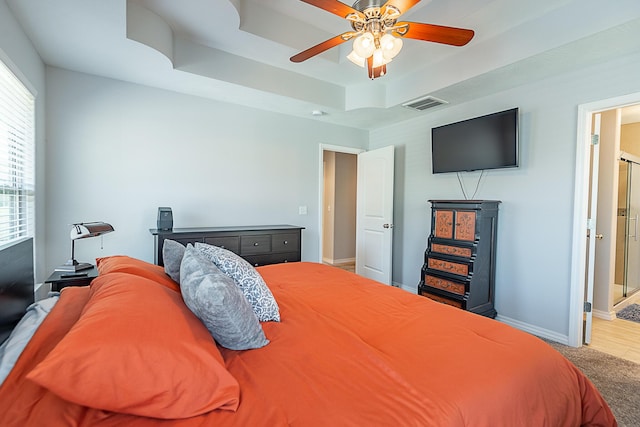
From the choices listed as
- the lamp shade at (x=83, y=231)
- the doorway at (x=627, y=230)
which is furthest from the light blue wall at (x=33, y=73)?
the doorway at (x=627, y=230)

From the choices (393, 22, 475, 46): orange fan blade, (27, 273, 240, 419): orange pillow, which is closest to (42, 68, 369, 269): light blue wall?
(393, 22, 475, 46): orange fan blade

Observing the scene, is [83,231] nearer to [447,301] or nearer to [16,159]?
[16,159]

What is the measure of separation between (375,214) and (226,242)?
87.0 inches

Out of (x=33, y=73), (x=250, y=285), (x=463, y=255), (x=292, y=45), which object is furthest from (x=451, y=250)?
(x=33, y=73)

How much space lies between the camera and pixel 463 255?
3053 millimetres

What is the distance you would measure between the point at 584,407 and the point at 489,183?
2.44 m

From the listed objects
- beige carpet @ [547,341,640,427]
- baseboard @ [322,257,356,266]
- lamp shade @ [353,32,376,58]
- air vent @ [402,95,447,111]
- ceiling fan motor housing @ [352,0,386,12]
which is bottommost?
beige carpet @ [547,341,640,427]

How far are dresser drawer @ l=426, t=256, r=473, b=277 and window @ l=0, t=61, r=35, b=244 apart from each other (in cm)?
354

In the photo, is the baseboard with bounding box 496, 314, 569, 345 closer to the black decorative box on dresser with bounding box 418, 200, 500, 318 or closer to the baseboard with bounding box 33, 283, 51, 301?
the black decorative box on dresser with bounding box 418, 200, 500, 318

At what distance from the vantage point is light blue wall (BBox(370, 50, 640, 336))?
8.61ft

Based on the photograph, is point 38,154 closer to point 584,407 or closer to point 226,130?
point 226,130

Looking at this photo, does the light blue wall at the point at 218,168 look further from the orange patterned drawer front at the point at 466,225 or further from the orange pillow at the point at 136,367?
the orange pillow at the point at 136,367

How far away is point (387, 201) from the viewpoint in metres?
4.19

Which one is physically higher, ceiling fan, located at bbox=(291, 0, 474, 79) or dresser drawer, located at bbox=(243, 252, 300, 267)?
ceiling fan, located at bbox=(291, 0, 474, 79)
